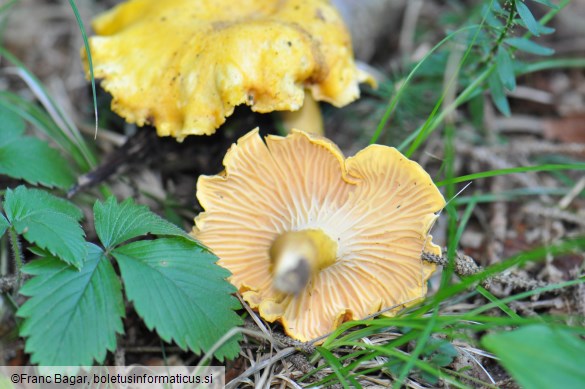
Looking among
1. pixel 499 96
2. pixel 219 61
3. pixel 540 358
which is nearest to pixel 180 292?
pixel 219 61

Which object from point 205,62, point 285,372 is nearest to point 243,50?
point 205,62

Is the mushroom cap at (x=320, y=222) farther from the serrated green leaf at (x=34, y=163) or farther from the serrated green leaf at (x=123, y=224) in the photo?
the serrated green leaf at (x=34, y=163)

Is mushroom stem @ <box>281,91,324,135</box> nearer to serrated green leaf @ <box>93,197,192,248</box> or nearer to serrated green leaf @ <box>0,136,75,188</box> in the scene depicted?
serrated green leaf @ <box>93,197,192,248</box>

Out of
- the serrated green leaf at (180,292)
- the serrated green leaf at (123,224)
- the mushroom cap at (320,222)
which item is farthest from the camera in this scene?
the mushroom cap at (320,222)

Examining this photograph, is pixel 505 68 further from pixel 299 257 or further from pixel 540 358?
pixel 540 358

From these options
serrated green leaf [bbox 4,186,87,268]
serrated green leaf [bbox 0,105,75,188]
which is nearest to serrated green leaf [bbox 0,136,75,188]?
serrated green leaf [bbox 0,105,75,188]

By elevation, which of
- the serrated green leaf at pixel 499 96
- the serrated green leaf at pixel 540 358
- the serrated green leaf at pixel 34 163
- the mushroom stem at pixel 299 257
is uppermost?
the serrated green leaf at pixel 499 96

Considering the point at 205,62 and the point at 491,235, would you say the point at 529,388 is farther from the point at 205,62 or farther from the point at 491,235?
the point at 205,62

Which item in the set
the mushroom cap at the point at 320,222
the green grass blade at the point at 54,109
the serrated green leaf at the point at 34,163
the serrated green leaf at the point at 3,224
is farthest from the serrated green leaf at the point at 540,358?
the green grass blade at the point at 54,109
